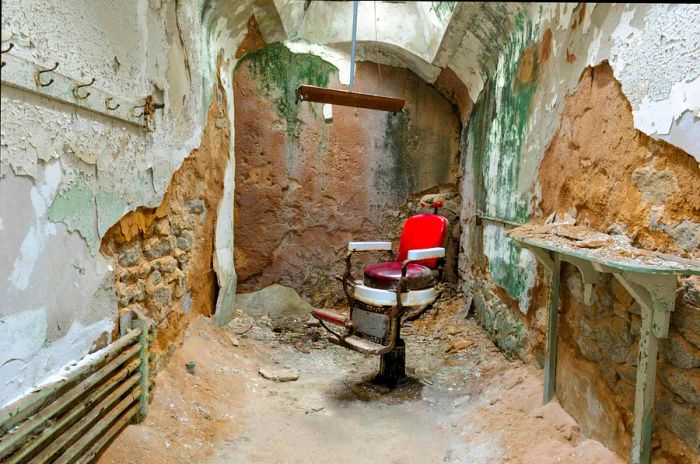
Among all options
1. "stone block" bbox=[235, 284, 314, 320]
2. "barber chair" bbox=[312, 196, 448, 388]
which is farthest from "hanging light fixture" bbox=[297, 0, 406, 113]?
"stone block" bbox=[235, 284, 314, 320]

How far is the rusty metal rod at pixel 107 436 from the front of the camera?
1659 millimetres

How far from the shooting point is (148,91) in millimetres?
2246

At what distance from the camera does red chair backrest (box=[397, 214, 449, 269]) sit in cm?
320

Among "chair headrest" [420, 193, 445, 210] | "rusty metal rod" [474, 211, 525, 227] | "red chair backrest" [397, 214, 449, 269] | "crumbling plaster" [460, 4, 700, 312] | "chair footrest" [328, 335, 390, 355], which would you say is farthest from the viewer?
"chair headrest" [420, 193, 445, 210]

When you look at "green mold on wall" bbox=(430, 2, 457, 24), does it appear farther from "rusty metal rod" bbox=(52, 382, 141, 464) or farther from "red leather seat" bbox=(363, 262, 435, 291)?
"rusty metal rod" bbox=(52, 382, 141, 464)

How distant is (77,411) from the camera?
1638 mm

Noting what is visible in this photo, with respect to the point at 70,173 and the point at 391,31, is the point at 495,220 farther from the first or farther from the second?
the point at 70,173

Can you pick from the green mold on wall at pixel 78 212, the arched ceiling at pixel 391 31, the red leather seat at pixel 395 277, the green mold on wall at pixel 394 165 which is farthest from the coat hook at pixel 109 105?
the green mold on wall at pixel 394 165

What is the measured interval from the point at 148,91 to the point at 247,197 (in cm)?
219

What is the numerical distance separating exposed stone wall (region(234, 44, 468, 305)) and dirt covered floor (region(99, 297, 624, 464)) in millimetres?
1145

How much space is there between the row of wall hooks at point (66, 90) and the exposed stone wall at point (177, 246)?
47cm

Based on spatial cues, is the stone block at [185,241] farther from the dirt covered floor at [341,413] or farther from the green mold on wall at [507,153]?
the green mold on wall at [507,153]

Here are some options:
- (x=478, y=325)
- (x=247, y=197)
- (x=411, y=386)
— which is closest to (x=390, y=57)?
(x=247, y=197)

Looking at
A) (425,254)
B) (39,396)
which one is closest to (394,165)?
(425,254)
